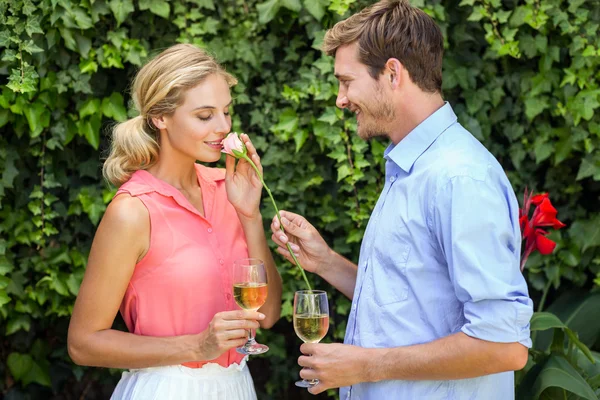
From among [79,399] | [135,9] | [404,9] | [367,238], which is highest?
[135,9]

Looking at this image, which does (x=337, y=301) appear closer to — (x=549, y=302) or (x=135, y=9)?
(x=549, y=302)

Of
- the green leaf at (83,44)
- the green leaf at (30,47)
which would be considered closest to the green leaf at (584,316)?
Result: the green leaf at (83,44)

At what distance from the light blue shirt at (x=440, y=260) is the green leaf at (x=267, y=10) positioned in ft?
4.66

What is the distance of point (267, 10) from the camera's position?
338cm

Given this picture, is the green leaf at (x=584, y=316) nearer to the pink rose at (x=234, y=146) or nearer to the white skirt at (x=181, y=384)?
the white skirt at (x=181, y=384)

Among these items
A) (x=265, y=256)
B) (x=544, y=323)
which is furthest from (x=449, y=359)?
(x=544, y=323)

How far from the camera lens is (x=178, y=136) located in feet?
8.25

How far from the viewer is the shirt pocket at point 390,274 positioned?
199 centimetres

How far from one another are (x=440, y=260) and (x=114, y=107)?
2007 mm

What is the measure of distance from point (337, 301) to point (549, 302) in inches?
42.6

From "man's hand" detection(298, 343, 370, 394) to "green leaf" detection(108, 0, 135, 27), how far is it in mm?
1959

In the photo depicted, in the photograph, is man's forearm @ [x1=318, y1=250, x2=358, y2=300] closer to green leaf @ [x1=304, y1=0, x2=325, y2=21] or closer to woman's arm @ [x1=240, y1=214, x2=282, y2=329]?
woman's arm @ [x1=240, y1=214, x2=282, y2=329]

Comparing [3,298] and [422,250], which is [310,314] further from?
[3,298]

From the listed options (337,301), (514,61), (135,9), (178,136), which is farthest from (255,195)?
(514,61)
